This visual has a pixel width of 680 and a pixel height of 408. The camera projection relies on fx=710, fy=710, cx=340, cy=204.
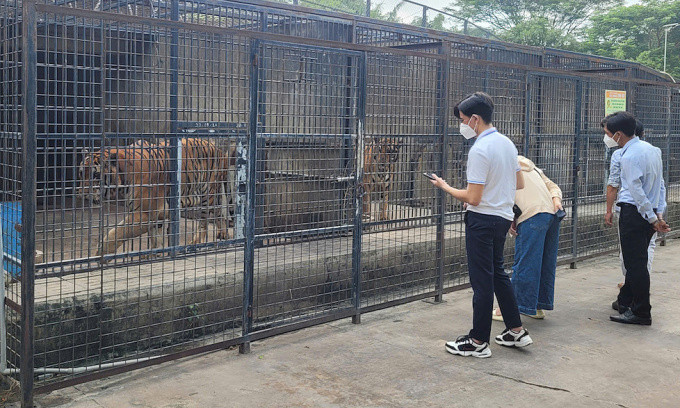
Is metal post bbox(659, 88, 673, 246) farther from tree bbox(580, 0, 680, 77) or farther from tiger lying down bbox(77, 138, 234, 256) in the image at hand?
tree bbox(580, 0, 680, 77)

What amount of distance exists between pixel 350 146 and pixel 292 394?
2.48 meters

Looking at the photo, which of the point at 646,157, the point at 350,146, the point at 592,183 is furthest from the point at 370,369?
the point at 592,183

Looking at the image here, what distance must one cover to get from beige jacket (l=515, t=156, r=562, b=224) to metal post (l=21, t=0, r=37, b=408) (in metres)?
3.87

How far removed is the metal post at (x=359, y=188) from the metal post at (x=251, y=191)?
1118mm

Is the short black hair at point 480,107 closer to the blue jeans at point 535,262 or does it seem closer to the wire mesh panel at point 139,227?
the blue jeans at point 535,262

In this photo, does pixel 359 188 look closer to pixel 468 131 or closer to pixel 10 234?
pixel 468 131

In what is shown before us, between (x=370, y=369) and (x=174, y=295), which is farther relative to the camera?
(x=174, y=295)

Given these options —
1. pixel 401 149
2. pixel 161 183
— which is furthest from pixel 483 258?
pixel 161 183

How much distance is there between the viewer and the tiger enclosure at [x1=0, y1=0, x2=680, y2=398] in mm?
4754

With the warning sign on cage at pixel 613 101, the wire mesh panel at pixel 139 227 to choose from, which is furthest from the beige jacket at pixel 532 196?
the warning sign on cage at pixel 613 101

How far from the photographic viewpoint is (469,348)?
5.48 meters

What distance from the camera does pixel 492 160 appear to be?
516 cm

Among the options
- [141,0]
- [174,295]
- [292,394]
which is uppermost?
[141,0]

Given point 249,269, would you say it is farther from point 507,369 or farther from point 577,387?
point 577,387
